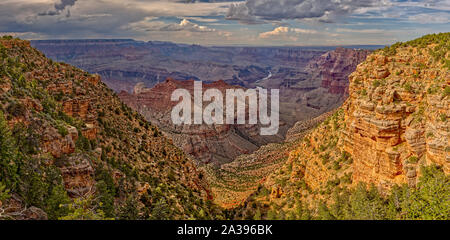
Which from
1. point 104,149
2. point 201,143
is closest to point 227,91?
point 201,143

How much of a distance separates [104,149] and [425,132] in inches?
1051

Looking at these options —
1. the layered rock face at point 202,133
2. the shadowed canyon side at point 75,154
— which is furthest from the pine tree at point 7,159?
the layered rock face at point 202,133

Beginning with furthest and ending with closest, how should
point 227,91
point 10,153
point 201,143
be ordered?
point 227,91 → point 201,143 → point 10,153

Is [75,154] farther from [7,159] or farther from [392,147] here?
[392,147]

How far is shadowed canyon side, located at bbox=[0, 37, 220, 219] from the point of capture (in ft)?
55.3

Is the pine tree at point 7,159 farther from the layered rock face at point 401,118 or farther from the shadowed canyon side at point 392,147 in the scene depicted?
the layered rock face at point 401,118

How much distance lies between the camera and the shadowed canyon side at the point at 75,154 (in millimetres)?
16859

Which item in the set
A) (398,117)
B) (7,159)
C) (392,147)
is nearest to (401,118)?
(398,117)

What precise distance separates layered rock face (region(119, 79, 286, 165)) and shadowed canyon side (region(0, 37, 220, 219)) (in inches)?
3199

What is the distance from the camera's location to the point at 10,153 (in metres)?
16.8

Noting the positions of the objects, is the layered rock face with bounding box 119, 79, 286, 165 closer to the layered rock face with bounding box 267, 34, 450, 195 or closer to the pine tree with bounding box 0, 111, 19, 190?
the layered rock face with bounding box 267, 34, 450, 195

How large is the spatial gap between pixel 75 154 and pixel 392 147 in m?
23.4

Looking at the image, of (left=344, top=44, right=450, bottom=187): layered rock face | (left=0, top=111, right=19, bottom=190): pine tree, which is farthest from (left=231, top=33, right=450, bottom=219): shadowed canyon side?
(left=0, top=111, right=19, bottom=190): pine tree
